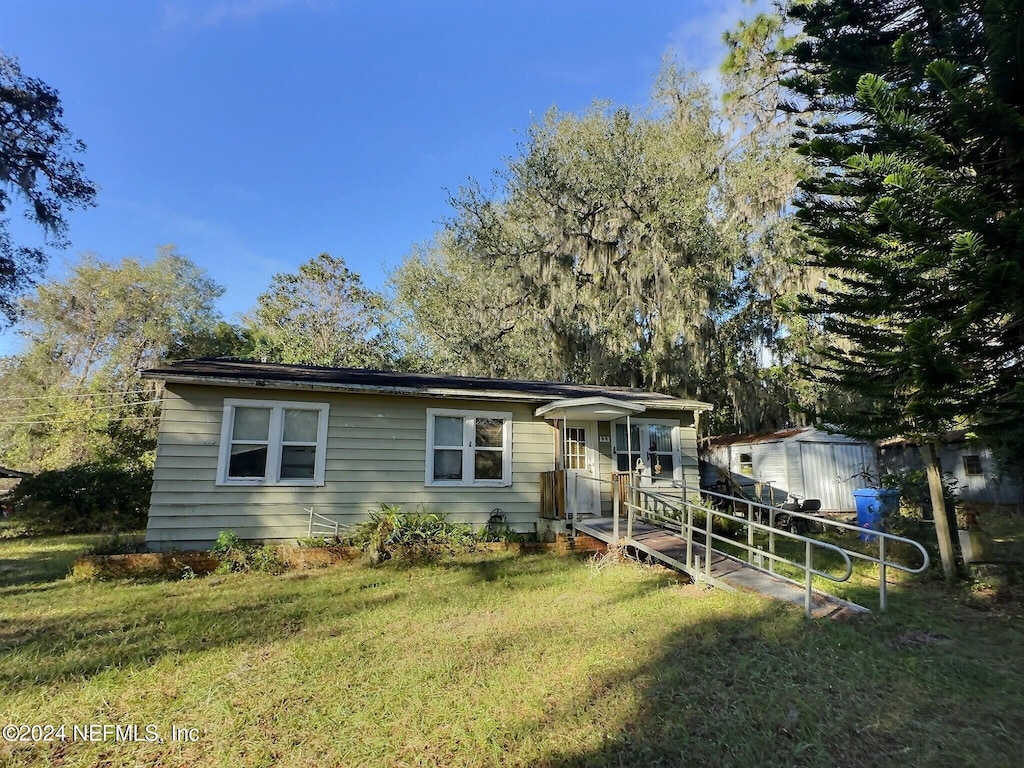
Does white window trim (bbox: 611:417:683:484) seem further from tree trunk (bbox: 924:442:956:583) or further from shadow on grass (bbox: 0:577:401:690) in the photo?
shadow on grass (bbox: 0:577:401:690)

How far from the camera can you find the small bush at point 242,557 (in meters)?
7.21

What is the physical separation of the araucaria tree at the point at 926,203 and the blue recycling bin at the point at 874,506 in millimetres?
2847

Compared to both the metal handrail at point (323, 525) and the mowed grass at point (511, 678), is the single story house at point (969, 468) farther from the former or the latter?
the metal handrail at point (323, 525)

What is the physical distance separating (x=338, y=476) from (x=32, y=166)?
37.5 ft

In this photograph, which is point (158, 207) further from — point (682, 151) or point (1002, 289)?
point (1002, 289)

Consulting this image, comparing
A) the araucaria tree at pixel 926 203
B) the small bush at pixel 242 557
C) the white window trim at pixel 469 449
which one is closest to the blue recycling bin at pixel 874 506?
the araucaria tree at pixel 926 203

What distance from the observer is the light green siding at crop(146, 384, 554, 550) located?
7.46 m

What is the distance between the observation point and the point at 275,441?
26.4 ft

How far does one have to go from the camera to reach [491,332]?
20328 millimetres

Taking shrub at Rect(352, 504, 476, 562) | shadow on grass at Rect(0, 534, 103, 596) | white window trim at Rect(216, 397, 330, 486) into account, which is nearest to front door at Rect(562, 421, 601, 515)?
shrub at Rect(352, 504, 476, 562)

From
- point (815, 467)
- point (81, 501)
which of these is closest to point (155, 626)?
point (81, 501)

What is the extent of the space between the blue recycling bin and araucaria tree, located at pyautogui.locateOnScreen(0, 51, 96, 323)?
63.1 feet

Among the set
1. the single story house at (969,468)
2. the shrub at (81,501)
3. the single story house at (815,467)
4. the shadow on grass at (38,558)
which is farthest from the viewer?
the single story house at (815,467)

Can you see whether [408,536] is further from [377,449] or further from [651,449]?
[651,449]
